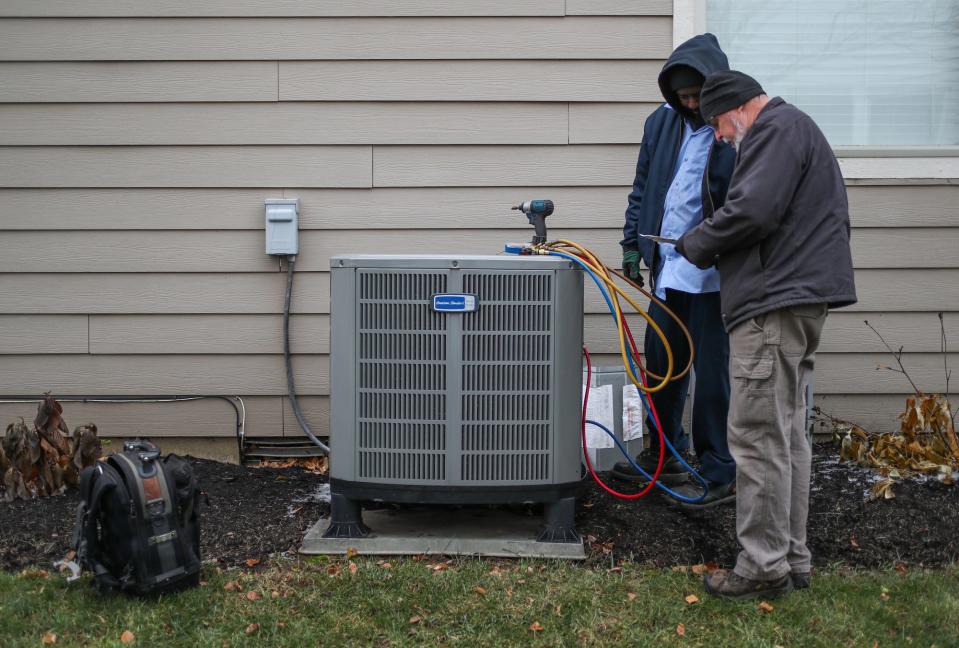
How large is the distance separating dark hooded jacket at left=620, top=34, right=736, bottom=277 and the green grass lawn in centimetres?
138

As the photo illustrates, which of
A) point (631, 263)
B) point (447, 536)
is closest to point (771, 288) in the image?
point (631, 263)

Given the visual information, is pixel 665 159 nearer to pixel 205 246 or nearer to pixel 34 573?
pixel 205 246

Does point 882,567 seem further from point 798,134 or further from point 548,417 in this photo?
point 798,134

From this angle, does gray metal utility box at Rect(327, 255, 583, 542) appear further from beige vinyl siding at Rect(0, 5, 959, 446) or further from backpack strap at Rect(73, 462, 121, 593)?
beige vinyl siding at Rect(0, 5, 959, 446)

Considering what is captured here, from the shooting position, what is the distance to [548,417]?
3.31 metres

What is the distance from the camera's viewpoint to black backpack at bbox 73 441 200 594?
2.81 m

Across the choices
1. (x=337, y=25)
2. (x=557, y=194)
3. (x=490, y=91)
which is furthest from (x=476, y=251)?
(x=337, y=25)

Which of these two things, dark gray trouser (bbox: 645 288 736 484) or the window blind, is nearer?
dark gray trouser (bbox: 645 288 736 484)

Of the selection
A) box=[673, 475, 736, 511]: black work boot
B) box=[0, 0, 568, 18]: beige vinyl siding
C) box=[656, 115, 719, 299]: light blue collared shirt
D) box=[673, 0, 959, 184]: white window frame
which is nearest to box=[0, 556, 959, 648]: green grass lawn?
box=[673, 475, 736, 511]: black work boot

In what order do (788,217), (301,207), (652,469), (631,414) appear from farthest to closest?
(301,207) < (631,414) < (652,469) < (788,217)

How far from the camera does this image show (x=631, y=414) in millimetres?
4383

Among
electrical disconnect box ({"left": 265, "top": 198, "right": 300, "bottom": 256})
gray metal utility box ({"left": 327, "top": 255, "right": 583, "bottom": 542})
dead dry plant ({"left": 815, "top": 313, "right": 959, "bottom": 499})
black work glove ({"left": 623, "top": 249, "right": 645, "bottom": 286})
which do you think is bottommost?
dead dry plant ({"left": 815, "top": 313, "right": 959, "bottom": 499})

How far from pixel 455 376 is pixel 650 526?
36.9 inches

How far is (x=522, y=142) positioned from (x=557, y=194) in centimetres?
29
